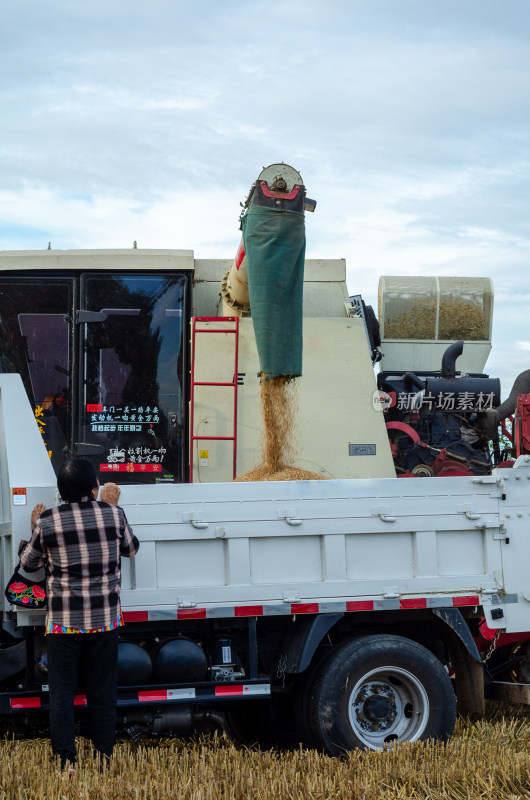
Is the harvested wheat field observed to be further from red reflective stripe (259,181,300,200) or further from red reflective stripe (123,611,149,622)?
red reflective stripe (259,181,300,200)

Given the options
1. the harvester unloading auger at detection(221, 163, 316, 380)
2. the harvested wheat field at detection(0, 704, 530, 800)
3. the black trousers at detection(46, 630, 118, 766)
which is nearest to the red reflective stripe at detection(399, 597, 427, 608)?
the harvested wheat field at detection(0, 704, 530, 800)

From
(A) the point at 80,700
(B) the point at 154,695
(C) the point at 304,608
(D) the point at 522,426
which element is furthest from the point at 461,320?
(A) the point at 80,700

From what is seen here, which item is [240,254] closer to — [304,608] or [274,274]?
[274,274]

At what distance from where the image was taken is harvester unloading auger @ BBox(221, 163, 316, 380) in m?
6.48

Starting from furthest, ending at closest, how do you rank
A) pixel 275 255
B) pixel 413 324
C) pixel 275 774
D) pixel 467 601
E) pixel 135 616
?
pixel 413 324 → pixel 275 255 → pixel 467 601 → pixel 135 616 → pixel 275 774

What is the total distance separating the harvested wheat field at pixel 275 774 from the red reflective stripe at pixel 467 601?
706 millimetres

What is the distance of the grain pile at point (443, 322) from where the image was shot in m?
9.62

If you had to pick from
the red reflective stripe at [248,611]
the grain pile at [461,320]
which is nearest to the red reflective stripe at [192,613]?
the red reflective stripe at [248,611]

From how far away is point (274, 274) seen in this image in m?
6.50

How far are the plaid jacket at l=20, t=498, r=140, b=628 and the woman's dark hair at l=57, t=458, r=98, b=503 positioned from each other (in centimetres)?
8

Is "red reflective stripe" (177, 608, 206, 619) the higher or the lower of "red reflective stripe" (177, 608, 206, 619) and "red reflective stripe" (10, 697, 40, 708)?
the higher

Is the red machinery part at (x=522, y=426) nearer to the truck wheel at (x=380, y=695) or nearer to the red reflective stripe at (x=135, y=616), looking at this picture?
the truck wheel at (x=380, y=695)

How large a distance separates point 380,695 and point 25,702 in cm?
187

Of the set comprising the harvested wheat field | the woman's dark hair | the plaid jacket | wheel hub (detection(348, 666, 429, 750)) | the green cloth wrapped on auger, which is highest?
the green cloth wrapped on auger
